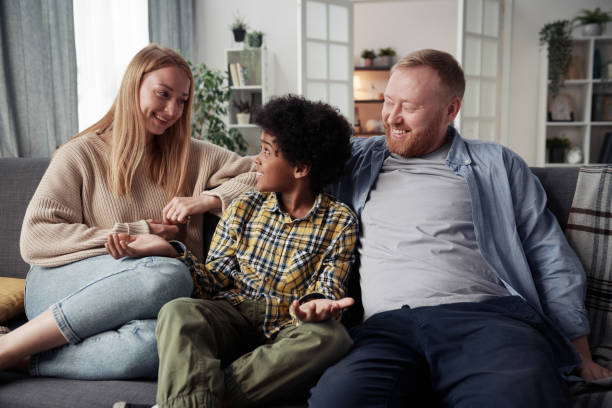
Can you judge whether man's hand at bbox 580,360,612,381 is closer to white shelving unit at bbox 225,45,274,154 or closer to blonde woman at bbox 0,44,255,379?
blonde woman at bbox 0,44,255,379

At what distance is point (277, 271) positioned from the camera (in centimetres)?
132

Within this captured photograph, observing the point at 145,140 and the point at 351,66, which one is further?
the point at 351,66

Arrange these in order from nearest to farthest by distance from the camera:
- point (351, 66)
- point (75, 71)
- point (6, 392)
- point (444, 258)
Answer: point (6, 392)
point (444, 258)
point (75, 71)
point (351, 66)

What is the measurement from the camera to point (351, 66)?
4.48 meters

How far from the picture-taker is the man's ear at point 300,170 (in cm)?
139

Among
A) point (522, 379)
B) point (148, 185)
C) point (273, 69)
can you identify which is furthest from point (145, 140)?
point (273, 69)

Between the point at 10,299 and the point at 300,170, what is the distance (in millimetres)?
1009

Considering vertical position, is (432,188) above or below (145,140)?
below

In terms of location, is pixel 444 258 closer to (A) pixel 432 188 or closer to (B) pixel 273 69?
(A) pixel 432 188

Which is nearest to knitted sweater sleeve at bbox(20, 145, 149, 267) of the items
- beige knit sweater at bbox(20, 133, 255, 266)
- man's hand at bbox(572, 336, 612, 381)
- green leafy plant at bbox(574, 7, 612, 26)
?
beige knit sweater at bbox(20, 133, 255, 266)

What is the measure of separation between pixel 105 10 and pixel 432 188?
135 inches

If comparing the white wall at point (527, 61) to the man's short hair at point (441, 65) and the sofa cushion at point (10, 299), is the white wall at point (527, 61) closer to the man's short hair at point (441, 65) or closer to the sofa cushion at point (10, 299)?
the man's short hair at point (441, 65)

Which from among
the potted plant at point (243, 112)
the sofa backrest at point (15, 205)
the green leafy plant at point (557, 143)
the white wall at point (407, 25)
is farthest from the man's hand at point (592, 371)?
the white wall at point (407, 25)

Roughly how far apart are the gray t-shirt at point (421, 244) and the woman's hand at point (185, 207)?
1.61 feet
